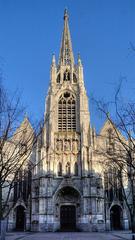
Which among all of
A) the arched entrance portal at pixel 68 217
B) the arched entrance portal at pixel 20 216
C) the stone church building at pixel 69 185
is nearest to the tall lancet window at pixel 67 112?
the stone church building at pixel 69 185

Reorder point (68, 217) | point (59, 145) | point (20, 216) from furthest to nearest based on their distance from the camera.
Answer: point (59, 145) < point (20, 216) < point (68, 217)

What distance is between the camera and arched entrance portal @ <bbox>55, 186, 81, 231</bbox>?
1654 inches

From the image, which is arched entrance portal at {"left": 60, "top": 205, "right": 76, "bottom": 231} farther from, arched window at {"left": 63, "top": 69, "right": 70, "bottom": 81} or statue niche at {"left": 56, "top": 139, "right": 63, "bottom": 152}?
arched window at {"left": 63, "top": 69, "right": 70, "bottom": 81}

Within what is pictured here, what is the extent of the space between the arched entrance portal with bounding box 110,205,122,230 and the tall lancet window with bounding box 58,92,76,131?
13.6 meters

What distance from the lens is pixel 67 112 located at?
4806cm

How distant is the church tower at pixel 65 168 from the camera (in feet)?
133

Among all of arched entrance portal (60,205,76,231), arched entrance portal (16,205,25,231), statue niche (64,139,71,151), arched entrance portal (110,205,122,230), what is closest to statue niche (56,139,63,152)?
statue niche (64,139,71,151)

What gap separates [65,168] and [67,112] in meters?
9.55

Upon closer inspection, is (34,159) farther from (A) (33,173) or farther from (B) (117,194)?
(B) (117,194)

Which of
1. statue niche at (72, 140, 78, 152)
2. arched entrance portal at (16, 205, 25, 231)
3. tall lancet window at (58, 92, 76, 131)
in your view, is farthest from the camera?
tall lancet window at (58, 92, 76, 131)

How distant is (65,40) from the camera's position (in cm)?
5812

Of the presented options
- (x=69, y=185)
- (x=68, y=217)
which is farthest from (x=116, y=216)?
(x=69, y=185)

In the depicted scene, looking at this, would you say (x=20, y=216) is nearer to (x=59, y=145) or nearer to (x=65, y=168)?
Result: (x=65, y=168)

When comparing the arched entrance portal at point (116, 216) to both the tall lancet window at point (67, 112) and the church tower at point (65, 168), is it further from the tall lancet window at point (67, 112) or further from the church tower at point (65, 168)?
the tall lancet window at point (67, 112)
